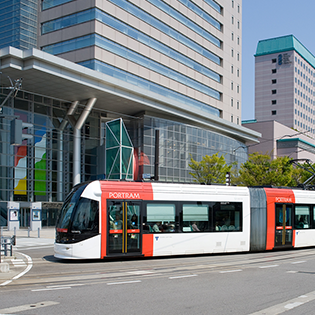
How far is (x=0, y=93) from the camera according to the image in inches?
1275

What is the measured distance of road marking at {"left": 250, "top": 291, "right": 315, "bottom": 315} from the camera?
22.1 feet

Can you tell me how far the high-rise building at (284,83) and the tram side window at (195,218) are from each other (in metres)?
111

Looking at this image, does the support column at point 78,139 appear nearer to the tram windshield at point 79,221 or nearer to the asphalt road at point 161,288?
the tram windshield at point 79,221

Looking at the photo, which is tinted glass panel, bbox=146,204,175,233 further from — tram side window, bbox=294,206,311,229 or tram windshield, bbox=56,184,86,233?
tram side window, bbox=294,206,311,229

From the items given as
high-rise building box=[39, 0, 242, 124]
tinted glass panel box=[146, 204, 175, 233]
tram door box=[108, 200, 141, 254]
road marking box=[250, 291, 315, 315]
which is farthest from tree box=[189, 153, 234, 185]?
road marking box=[250, 291, 315, 315]

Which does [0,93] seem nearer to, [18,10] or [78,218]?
[78,218]

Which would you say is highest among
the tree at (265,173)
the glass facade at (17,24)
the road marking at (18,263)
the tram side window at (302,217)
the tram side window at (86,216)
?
the glass facade at (17,24)

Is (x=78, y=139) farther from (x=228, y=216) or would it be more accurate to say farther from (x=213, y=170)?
(x=228, y=216)

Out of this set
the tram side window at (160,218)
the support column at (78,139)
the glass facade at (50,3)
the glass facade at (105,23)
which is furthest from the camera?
the glass facade at (50,3)

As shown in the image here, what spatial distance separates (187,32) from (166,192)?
120ft

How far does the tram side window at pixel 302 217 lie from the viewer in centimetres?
1889

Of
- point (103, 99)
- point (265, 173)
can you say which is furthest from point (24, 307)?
point (265, 173)

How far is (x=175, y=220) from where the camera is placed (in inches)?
600

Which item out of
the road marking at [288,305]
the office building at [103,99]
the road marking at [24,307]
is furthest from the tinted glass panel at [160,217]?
the office building at [103,99]
